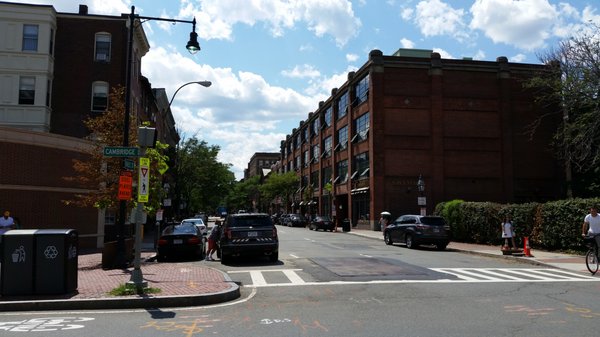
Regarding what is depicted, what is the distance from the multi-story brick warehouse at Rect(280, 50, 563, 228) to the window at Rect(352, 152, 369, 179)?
0.18m

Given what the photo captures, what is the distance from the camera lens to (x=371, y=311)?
8.72 metres

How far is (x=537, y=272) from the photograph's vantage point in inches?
586

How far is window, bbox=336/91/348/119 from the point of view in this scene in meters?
54.5

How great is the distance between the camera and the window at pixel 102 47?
1340 inches

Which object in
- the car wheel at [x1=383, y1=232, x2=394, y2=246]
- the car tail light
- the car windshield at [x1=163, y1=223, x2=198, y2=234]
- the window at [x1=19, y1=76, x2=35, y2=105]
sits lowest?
the car wheel at [x1=383, y1=232, x2=394, y2=246]

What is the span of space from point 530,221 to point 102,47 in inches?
1102

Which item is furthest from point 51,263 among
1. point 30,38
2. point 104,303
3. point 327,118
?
point 327,118

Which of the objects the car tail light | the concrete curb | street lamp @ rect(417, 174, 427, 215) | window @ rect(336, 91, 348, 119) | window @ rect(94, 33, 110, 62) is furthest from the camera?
window @ rect(336, 91, 348, 119)

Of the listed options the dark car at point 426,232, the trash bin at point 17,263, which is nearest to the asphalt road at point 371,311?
the trash bin at point 17,263

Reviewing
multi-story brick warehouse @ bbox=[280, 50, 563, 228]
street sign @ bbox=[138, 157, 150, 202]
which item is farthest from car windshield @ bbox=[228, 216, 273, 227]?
multi-story brick warehouse @ bbox=[280, 50, 563, 228]

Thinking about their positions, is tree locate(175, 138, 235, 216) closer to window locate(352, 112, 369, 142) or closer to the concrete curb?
window locate(352, 112, 369, 142)

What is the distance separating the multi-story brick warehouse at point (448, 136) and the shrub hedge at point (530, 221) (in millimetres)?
13574

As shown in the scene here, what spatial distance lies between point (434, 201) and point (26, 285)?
126ft

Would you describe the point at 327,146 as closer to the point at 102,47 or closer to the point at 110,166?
the point at 102,47
